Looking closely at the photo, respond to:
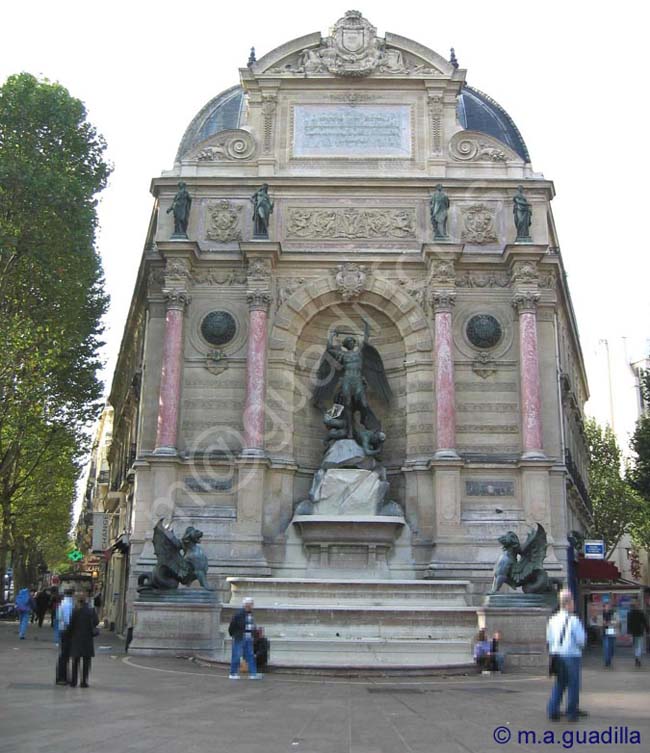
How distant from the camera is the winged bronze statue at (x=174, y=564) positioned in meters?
22.4

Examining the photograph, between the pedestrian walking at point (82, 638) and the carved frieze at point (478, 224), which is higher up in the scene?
the carved frieze at point (478, 224)

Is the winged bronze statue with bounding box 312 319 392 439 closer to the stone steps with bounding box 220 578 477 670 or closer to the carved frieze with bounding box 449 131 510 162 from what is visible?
the stone steps with bounding box 220 578 477 670

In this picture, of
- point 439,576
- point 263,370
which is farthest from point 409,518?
point 263,370

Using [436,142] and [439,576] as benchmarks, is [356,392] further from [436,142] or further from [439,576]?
[436,142]

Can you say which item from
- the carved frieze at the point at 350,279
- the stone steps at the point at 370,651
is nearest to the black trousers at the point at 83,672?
the stone steps at the point at 370,651

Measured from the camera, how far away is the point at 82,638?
14961 millimetres

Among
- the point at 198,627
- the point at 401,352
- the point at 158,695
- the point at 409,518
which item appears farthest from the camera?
the point at 401,352

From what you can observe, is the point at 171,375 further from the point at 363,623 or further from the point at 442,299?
the point at 363,623

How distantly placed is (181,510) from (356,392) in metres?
6.63

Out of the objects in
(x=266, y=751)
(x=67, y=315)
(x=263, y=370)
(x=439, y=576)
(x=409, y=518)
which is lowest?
(x=266, y=751)

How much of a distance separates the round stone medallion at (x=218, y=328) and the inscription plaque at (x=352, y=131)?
6.47 meters

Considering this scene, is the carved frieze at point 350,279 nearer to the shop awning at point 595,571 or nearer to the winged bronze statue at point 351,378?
the winged bronze statue at point 351,378

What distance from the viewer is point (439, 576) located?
26562 mm

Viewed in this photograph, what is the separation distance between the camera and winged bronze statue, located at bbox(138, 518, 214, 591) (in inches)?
881
